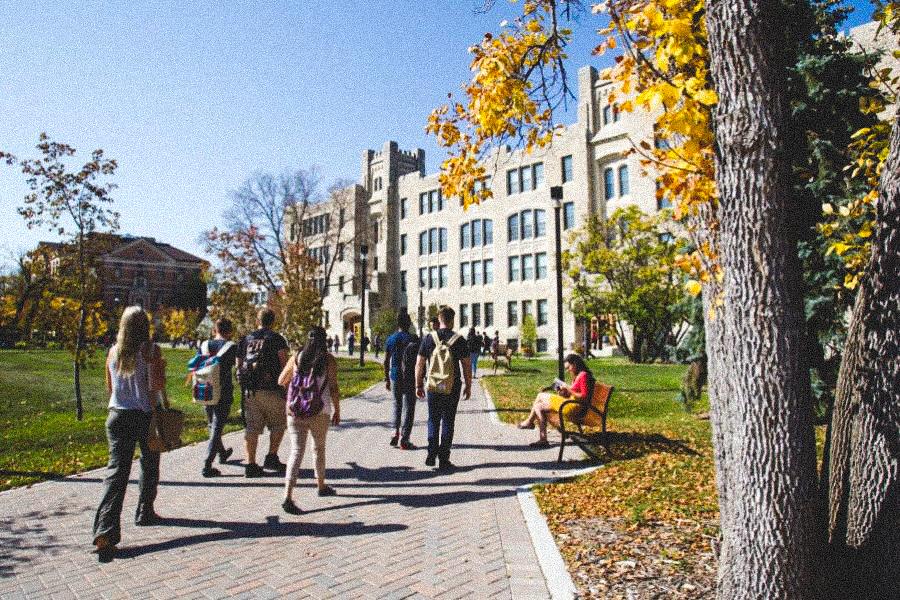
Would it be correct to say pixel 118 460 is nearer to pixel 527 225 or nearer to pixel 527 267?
pixel 527 267

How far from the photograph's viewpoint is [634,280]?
27.9m

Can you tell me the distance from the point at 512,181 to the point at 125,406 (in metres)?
40.9

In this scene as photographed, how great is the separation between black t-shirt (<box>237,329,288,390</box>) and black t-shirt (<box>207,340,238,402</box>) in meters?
0.38

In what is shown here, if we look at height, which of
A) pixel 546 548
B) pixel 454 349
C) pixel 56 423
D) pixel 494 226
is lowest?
pixel 56 423

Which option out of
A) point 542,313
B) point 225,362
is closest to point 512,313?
point 542,313

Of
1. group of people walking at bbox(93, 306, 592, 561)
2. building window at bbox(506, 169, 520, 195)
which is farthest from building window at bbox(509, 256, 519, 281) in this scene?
group of people walking at bbox(93, 306, 592, 561)

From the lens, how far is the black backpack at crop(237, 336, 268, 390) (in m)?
6.36

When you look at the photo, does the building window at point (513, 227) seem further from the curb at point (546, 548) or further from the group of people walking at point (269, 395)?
the curb at point (546, 548)

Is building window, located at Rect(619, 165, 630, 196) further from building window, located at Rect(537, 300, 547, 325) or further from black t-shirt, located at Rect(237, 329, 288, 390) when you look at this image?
black t-shirt, located at Rect(237, 329, 288, 390)

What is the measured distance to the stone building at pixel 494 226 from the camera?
1487 inches

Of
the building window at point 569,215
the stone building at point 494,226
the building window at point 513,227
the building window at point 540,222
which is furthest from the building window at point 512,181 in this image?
the building window at point 569,215

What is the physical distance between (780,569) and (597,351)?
1335 inches

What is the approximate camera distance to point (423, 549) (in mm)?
4293

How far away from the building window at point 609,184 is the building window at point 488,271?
10.7 metres
